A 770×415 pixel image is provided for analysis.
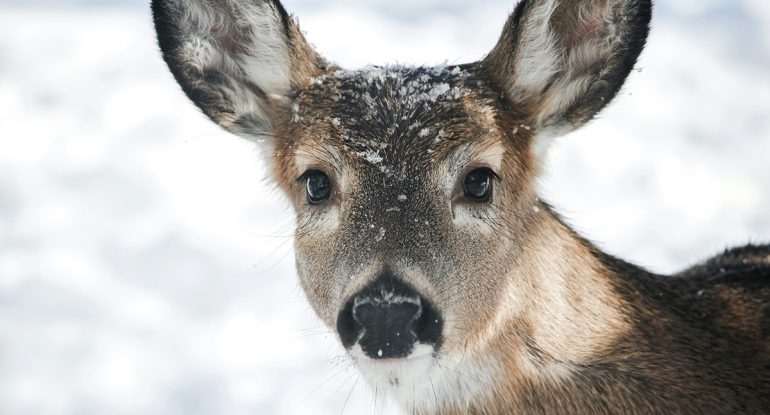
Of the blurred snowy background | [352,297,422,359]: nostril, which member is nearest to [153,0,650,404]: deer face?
[352,297,422,359]: nostril

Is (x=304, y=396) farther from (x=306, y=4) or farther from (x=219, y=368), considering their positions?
(x=306, y=4)

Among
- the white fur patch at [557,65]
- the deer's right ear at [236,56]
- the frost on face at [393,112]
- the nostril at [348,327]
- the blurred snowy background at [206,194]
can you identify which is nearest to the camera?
the nostril at [348,327]

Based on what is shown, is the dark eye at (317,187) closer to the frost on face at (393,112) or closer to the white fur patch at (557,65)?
the frost on face at (393,112)

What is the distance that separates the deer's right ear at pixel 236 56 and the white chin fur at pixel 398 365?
5.08 ft

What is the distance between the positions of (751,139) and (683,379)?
7.78 metres

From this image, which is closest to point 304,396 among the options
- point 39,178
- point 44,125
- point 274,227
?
point 274,227

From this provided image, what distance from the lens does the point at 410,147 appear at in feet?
14.5

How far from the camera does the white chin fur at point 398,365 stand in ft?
13.3

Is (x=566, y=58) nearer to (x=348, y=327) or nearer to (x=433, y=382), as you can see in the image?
(x=433, y=382)

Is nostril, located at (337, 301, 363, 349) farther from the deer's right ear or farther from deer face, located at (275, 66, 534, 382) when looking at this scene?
the deer's right ear

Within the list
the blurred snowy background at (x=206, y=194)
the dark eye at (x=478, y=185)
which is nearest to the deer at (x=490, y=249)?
the dark eye at (x=478, y=185)

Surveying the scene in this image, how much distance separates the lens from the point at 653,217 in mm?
10414

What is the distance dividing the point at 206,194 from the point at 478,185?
7.10 m

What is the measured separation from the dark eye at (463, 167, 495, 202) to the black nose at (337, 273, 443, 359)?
2.07 feet
